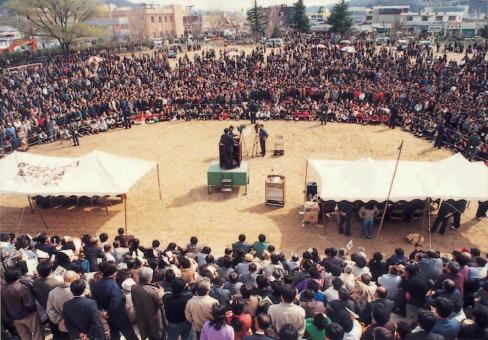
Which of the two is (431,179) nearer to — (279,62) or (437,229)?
(437,229)

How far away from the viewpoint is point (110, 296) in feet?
19.2

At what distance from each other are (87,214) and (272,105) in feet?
46.5

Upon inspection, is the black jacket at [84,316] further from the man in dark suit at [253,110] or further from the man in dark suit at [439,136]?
the man in dark suit at [253,110]

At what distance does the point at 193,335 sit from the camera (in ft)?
19.9

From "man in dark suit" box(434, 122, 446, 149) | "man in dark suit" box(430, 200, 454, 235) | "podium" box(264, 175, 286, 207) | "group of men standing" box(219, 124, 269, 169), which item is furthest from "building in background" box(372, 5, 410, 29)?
"man in dark suit" box(430, 200, 454, 235)

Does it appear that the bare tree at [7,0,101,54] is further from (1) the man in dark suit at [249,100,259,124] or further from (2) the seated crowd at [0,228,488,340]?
(2) the seated crowd at [0,228,488,340]

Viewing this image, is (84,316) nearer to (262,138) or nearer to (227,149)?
(227,149)

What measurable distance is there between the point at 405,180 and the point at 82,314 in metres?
8.79

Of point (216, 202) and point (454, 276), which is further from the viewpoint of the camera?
point (216, 202)

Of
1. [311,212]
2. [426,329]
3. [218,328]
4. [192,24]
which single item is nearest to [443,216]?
[311,212]

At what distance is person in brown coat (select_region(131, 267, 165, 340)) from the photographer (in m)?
5.71

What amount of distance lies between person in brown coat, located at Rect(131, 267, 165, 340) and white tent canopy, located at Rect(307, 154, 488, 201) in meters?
5.69

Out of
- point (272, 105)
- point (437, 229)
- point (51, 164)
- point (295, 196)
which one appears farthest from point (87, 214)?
point (272, 105)

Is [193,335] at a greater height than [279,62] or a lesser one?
lesser
